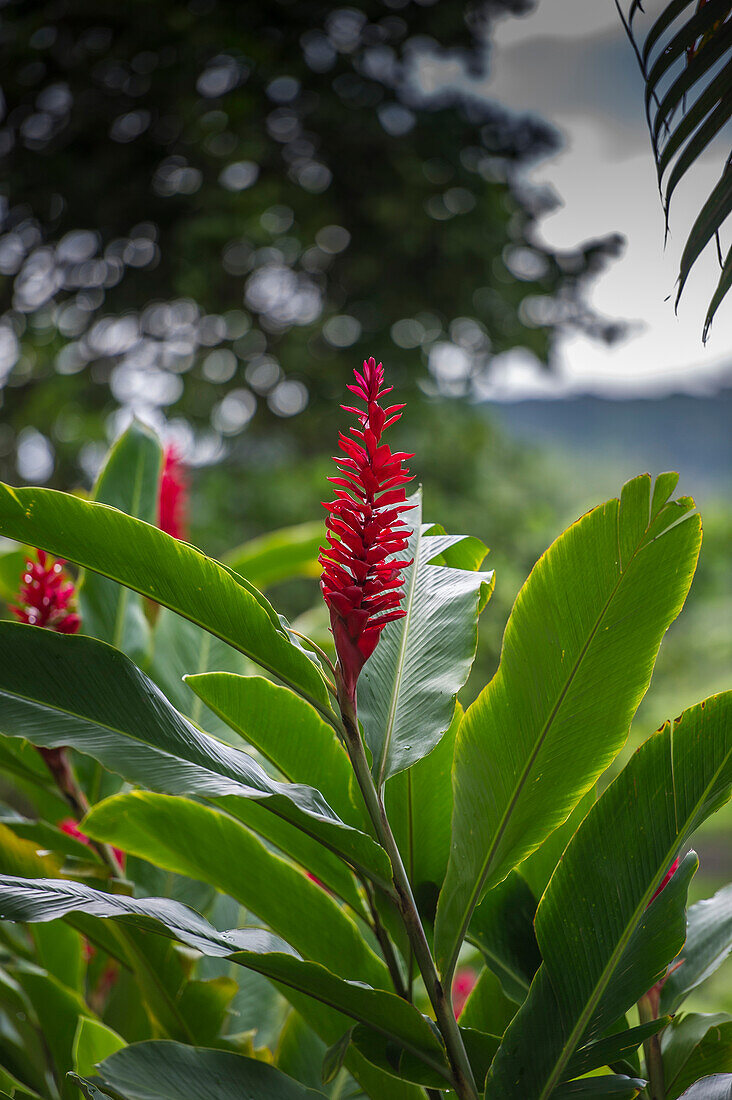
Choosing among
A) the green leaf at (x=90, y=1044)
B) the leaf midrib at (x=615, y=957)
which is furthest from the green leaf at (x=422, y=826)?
the green leaf at (x=90, y=1044)

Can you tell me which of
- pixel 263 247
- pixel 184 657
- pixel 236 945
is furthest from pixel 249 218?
pixel 236 945

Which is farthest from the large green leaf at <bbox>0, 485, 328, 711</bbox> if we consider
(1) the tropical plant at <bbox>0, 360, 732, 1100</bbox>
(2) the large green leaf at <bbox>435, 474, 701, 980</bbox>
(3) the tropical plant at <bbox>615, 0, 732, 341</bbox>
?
(3) the tropical plant at <bbox>615, 0, 732, 341</bbox>

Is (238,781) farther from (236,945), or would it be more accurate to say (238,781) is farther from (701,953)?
(701,953)

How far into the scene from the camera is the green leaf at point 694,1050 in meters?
0.45

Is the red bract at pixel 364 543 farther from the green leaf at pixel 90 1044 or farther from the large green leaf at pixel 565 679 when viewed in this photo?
the green leaf at pixel 90 1044

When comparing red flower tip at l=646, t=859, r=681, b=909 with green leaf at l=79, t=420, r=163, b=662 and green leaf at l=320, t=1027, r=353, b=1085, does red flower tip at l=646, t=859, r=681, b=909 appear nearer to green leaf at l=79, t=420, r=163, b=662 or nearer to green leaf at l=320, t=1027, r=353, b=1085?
green leaf at l=320, t=1027, r=353, b=1085

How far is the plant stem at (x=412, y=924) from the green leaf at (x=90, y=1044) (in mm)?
225

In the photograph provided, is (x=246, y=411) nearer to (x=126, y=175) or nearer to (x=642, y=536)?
(x=126, y=175)

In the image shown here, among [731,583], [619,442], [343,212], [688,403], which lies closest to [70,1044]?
[343,212]

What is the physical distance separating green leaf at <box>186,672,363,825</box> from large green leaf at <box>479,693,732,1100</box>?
133 mm

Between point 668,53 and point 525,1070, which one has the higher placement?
point 668,53

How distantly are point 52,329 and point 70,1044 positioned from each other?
9.73ft

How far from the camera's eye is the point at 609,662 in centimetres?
42

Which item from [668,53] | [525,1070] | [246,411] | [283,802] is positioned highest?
[668,53]
